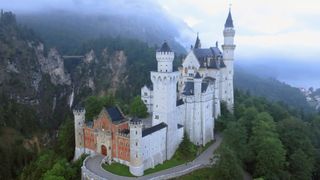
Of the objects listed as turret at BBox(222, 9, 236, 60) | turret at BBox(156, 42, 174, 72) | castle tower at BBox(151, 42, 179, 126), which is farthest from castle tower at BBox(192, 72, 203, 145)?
turret at BBox(222, 9, 236, 60)

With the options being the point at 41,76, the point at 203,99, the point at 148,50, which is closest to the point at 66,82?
the point at 41,76

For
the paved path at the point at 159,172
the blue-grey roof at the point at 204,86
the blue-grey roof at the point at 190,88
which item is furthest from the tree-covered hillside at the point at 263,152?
the blue-grey roof at the point at 190,88

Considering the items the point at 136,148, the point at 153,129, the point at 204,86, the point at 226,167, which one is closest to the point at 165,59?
the point at 153,129

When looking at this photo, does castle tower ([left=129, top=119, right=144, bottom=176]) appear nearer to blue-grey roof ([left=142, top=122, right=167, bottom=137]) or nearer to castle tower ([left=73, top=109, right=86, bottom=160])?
blue-grey roof ([left=142, top=122, right=167, bottom=137])

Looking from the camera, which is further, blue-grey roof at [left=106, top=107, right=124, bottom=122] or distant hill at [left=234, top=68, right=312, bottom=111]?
distant hill at [left=234, top=68, right=312, bottom=111]

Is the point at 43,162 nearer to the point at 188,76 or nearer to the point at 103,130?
the point at 103,130

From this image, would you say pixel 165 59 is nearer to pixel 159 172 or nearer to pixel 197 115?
pixel 197 115
